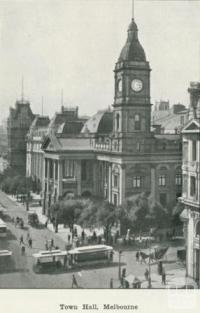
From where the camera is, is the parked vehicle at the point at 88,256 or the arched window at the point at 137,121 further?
the arched window at the point at 137,121

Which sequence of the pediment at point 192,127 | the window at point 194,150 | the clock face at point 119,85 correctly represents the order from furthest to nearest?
the clock face at point 119,85 < the window at point 194,150 < the pediment at point 192,127

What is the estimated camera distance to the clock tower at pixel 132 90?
63906 millimetres

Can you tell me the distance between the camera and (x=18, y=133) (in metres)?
122

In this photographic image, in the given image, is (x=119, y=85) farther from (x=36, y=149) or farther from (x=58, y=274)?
(x=36, y=149)

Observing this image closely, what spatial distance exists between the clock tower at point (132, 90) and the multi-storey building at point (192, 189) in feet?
75.5

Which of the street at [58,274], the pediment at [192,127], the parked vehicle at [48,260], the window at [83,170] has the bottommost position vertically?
the street at [58,274]

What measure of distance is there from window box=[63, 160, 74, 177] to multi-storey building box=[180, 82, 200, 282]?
34919 millimetres

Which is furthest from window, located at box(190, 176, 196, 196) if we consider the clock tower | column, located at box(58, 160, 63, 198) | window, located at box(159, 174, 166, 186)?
column, located at box(58, 160, 63, 198)

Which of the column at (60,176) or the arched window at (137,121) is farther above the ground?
the arched window at (137,121)

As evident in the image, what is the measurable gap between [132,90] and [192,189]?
26741mm

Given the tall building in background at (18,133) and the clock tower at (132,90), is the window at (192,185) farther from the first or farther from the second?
the tall building in background at (18,133)

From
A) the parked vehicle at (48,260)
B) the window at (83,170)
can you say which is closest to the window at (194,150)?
the parked vehicle at (48,260)

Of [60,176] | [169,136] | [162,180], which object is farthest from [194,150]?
[60,176]
